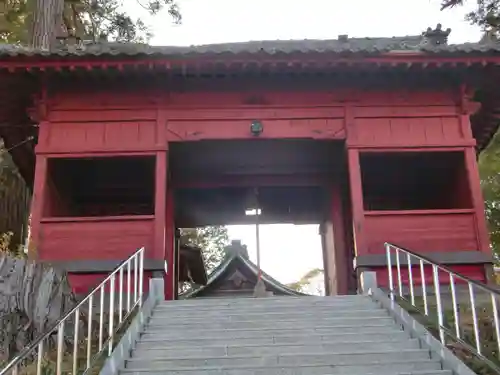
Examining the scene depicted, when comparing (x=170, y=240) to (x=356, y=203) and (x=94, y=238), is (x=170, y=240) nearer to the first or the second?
(x=94, y=238)

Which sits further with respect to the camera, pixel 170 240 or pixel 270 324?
pixel 170 240

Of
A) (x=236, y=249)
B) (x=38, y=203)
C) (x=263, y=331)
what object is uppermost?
(x=236, y=249)

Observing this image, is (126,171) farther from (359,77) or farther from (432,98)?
(432,98)

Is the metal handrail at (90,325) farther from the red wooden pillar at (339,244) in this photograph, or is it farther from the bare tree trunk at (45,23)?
the bare tree trunk at (45,23)

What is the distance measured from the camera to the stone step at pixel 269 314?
284 inches

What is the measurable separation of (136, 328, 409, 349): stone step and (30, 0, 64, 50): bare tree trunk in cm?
855

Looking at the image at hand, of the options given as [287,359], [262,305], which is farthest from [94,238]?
[287,359]

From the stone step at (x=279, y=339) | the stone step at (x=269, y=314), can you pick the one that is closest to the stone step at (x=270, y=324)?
the stone step at (x=269, y=314)

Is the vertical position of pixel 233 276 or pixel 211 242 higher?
pixel 211 242

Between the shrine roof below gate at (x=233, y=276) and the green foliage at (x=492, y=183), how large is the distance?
20.5 ft

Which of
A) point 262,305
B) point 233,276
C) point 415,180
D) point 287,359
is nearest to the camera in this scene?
point 287,359

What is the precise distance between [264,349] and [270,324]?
31.7 inches

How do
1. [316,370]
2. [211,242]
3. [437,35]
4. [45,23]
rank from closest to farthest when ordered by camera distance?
[316,370] → [437,35] → [45,23] → [211,242]

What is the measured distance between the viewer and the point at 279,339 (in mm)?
6422
